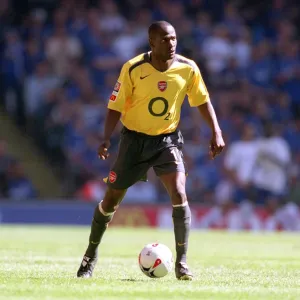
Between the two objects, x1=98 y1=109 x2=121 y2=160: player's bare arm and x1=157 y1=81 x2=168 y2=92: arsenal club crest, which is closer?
x1=98 y1=109 x2=121 y2=160: player's bare arm

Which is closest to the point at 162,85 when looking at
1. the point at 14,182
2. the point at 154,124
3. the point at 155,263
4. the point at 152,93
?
the point at 152,93

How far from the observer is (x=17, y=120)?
876 inches

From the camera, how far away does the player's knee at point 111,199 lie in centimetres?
867

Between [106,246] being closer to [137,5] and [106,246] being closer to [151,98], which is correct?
[151,98]

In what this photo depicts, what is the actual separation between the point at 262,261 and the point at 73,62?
1236 centimetres

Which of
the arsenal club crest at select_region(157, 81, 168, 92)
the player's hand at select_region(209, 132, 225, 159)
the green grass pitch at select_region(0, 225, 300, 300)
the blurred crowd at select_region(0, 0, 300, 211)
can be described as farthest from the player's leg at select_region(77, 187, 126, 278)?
the blurred crowd at select_region(0, 0, 300, 211)

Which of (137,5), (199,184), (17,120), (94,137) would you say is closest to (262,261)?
(199,184)

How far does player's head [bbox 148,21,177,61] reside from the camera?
835cm

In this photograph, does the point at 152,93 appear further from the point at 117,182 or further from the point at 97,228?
the point at 97,228

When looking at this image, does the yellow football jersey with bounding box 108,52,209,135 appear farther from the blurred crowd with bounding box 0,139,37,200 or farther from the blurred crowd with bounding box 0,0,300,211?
the blurred crowd with bounding box 0,139,37,200

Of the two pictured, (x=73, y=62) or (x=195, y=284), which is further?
(x=73, y=62)

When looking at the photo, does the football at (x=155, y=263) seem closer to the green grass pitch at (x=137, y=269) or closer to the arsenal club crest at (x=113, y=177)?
the green grass pitch at (x=137, y=269)

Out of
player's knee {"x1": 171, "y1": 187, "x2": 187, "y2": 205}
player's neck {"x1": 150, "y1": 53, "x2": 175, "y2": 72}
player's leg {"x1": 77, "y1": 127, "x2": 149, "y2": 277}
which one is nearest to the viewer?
player's knee {"x1": 171, "y1": 187, "x2": 187, "y2": 205}

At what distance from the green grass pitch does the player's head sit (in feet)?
6.85
